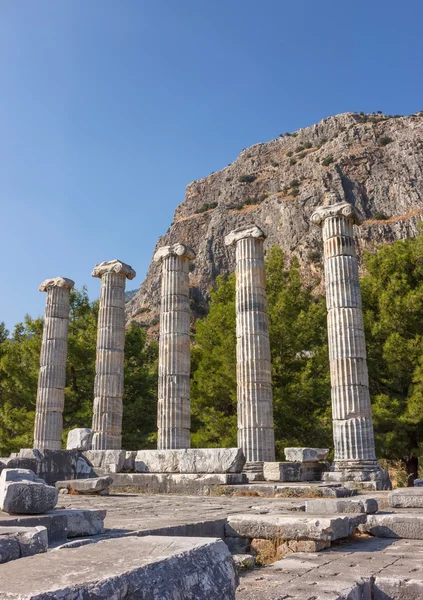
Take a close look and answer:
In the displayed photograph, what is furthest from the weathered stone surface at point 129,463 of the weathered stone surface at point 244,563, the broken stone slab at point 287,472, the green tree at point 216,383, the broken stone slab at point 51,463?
the weathered stone surface at point 244,563

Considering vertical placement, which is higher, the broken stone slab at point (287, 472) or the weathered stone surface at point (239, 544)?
the broken stone slab at point (287, 472)

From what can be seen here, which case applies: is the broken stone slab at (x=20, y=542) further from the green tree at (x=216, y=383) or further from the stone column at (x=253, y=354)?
the green tree at (x=216, y=383)

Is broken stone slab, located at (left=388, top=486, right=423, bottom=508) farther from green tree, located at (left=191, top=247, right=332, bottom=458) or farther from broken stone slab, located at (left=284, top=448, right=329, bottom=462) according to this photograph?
green tree, located at (left=191, top=247, right=332, bottom=458)

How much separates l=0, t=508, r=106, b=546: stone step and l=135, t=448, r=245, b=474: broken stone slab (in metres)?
8.61

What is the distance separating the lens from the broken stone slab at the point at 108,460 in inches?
621

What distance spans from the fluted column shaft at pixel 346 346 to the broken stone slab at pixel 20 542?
13.5m

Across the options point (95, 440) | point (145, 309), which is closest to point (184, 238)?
point (145, 309)

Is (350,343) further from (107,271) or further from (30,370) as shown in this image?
(30,370)

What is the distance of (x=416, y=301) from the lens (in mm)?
21688

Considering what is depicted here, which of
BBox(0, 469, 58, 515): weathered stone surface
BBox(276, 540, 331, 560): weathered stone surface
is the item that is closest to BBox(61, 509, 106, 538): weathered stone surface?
BBox(0, 469, 58, 515): weathered stone surface

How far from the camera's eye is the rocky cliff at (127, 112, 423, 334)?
80375mm

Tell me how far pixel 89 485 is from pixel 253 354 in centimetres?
811

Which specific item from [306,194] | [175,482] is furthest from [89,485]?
[306,194]

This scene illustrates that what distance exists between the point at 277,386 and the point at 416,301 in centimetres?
707
